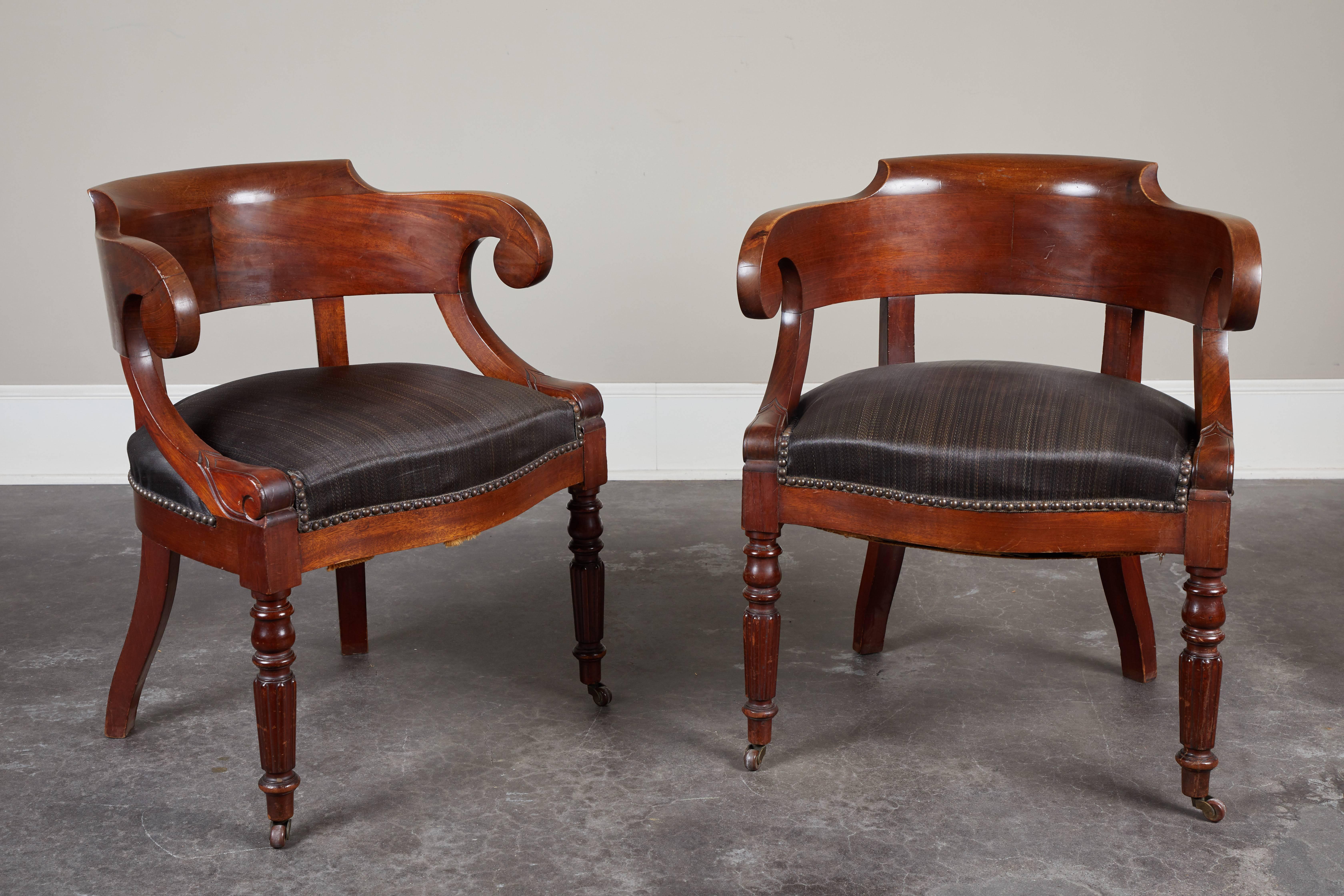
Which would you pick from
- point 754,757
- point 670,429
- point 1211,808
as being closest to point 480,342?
point 754,757

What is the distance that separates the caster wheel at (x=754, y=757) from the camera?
1.73 meters

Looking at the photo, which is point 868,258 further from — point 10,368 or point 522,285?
point 10,368

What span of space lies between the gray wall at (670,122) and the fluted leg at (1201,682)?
1.80m

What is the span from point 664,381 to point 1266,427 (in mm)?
1665

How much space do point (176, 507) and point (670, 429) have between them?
191 cm

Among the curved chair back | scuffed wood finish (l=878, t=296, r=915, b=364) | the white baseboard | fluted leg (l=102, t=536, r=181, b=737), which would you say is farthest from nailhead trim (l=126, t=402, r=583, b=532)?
the white baseboard

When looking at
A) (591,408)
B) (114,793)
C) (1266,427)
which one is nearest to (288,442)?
(591,408)

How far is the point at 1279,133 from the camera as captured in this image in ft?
10.4

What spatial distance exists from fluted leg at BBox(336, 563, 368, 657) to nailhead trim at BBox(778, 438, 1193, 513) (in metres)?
0.94

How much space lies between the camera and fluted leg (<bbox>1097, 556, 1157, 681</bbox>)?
195 cm

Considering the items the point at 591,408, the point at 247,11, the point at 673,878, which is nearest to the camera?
the point at 673,878

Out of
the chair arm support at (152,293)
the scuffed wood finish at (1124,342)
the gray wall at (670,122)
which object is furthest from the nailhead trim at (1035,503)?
the gray wall at (670,122)

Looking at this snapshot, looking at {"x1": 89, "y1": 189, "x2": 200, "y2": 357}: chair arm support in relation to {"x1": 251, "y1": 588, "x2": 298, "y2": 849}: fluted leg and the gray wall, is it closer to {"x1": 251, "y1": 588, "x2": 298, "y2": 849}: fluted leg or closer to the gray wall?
{"x1": 251, "y1": 588, "x2": 298, "y2": 849}: fluted leg

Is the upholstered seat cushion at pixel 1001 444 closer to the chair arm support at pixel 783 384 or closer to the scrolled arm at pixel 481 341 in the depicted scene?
the chair arm support at pixel 783 384
